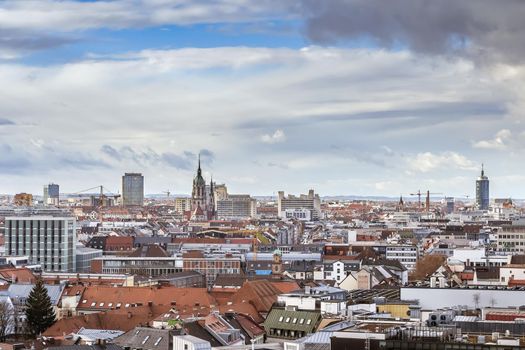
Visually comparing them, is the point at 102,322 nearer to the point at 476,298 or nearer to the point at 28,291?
the point at 476,298

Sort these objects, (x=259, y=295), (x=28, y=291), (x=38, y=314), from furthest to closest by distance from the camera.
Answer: (x=28, y=291) < (x=259, y=295) < (x=38, y=314)

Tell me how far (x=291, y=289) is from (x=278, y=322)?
35235mm

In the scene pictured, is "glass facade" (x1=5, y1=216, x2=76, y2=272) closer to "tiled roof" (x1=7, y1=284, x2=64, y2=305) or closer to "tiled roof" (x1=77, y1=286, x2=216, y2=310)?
"tiled roof" (x1=7, y1=284, x2=64, y2=305)

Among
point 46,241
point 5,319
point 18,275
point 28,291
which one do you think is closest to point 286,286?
point 28,291

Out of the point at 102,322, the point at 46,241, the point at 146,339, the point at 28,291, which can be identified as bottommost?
the point at 102,322

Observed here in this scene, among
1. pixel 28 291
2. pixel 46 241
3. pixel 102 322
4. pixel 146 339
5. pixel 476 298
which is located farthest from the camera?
pixel 46 241

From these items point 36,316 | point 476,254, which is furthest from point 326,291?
point 476,254

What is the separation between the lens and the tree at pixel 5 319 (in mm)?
100238

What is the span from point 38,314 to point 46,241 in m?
78.4

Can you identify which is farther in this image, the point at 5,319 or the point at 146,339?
the point at 5,319

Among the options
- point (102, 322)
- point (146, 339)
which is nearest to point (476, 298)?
point (146, 339)

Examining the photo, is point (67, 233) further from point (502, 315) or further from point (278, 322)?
point (502, 315)

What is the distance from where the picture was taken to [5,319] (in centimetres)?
10625

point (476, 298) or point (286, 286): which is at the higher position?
point (476, 298)
